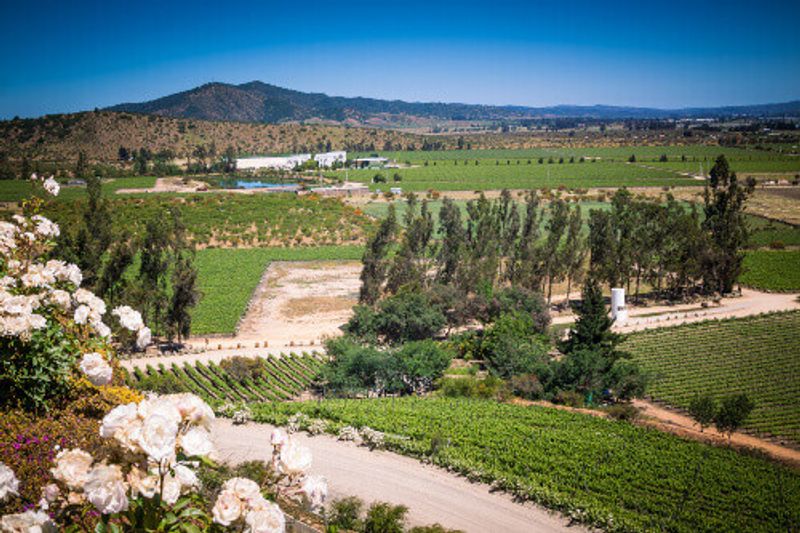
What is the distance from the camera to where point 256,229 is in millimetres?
79500

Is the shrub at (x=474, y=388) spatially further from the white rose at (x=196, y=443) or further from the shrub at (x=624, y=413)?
the white rose at (x=196, y=443)

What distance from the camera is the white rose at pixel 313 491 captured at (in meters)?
3.87

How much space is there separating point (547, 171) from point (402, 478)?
12998 cm

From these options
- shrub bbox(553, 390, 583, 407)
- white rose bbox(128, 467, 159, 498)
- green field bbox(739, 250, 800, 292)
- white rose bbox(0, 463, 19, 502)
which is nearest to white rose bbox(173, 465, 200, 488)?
white rose bbox(128, 467, 159, 498)

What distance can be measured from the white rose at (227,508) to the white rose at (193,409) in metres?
0.48

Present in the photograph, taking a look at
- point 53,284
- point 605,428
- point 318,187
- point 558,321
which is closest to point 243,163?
point 318,187

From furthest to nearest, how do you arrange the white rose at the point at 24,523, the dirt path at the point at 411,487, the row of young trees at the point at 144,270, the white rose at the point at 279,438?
the row of young trees at the point at 144,270 < the dirt path at the point at 411,487 < the white rose at the point at 279,438 < the white rose at the point at 24,523

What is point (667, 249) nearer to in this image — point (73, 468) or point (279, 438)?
point (279, 438)

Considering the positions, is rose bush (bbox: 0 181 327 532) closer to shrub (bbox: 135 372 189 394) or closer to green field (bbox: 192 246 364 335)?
shrub (bbox: 135 372 189 394)

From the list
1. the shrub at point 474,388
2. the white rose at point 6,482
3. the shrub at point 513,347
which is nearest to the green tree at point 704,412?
the shrub at point 513,347

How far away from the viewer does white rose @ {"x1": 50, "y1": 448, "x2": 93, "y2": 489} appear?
11.3ft

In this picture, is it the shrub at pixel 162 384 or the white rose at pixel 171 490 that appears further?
the shrub at pixel 162 384

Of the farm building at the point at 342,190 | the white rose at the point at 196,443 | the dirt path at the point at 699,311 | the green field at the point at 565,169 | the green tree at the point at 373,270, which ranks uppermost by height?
the green field at the point at 565,169

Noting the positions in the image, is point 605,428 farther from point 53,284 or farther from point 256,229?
point 256,229
